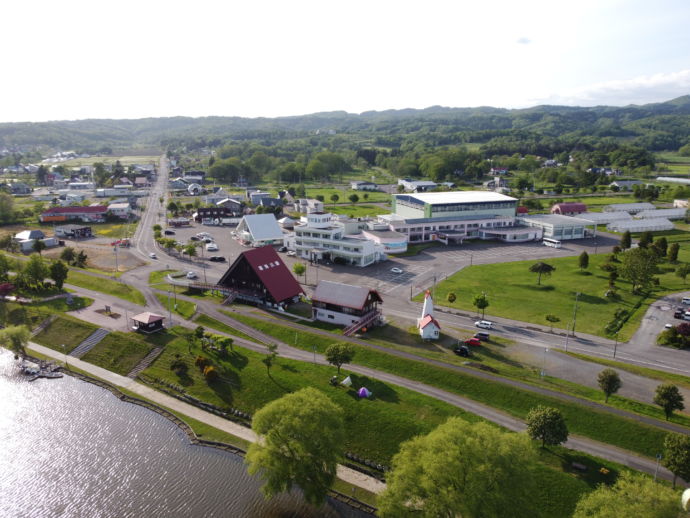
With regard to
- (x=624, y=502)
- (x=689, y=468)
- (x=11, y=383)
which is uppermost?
(x=624, y=502)

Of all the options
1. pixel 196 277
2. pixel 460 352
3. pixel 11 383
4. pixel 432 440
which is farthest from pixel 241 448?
pixel 196 277

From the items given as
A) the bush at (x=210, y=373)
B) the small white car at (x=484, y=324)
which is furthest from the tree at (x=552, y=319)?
the bush at (x=210, y=373)

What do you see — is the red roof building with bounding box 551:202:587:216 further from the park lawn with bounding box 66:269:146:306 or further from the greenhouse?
the park lawn with bounding box 66:269:146:306

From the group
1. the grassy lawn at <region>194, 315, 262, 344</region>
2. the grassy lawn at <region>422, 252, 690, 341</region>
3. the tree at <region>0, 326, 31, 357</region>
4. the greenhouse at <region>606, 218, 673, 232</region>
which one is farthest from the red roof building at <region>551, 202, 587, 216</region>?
the tree at <region>0, 326, 31, 357</region>

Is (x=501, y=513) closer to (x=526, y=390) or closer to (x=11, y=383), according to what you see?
(x=526, y=390)

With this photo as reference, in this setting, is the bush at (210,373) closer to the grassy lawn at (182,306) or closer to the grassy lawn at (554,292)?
the grassy lawn at (182,306)

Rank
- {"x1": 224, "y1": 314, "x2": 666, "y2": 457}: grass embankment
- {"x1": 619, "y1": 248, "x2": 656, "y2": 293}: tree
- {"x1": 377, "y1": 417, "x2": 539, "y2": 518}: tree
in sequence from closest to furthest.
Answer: {"x1": 377, "y1": 417, "x2": 539, "y2": 518}: tree < {"x1": 224, "y1": 314, "x2": 666, "y2": 457}: grass embankment < {"x1": 619, "y1": 248, "x2": 656, "y2": 293}: tree
